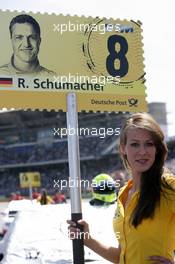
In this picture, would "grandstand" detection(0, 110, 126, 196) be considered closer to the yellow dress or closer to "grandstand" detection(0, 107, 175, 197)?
"grandstand" detection(0, 107, 175, 197)

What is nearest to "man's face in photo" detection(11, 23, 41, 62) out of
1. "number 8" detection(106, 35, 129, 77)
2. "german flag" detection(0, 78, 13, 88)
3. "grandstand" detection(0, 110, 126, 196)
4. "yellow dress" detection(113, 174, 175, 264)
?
"german flag" detection(0, 78, 13, 88)

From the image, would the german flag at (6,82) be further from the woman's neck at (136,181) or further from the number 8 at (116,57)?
the woman's neck at (136,181)

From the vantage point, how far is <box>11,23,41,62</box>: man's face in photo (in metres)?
2.83

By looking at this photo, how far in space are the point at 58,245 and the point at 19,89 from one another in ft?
6.32

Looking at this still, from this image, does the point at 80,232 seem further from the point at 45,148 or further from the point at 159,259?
the point at 45,148

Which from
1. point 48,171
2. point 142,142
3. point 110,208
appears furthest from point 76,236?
point 48,171

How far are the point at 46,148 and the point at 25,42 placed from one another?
4897 cm

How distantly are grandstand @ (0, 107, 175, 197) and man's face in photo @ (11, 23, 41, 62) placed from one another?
39.3 meters

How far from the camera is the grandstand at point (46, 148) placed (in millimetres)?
46375

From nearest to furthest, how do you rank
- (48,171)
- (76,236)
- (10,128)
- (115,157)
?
(76,236) → (115,157) → (48,171) → (10,128)

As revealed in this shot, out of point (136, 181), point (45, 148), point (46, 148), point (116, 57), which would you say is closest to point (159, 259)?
point (136, 181)

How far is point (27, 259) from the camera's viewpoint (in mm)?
4098

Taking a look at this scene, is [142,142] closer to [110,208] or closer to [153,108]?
[110,208]

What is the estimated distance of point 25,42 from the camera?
9.37ft
